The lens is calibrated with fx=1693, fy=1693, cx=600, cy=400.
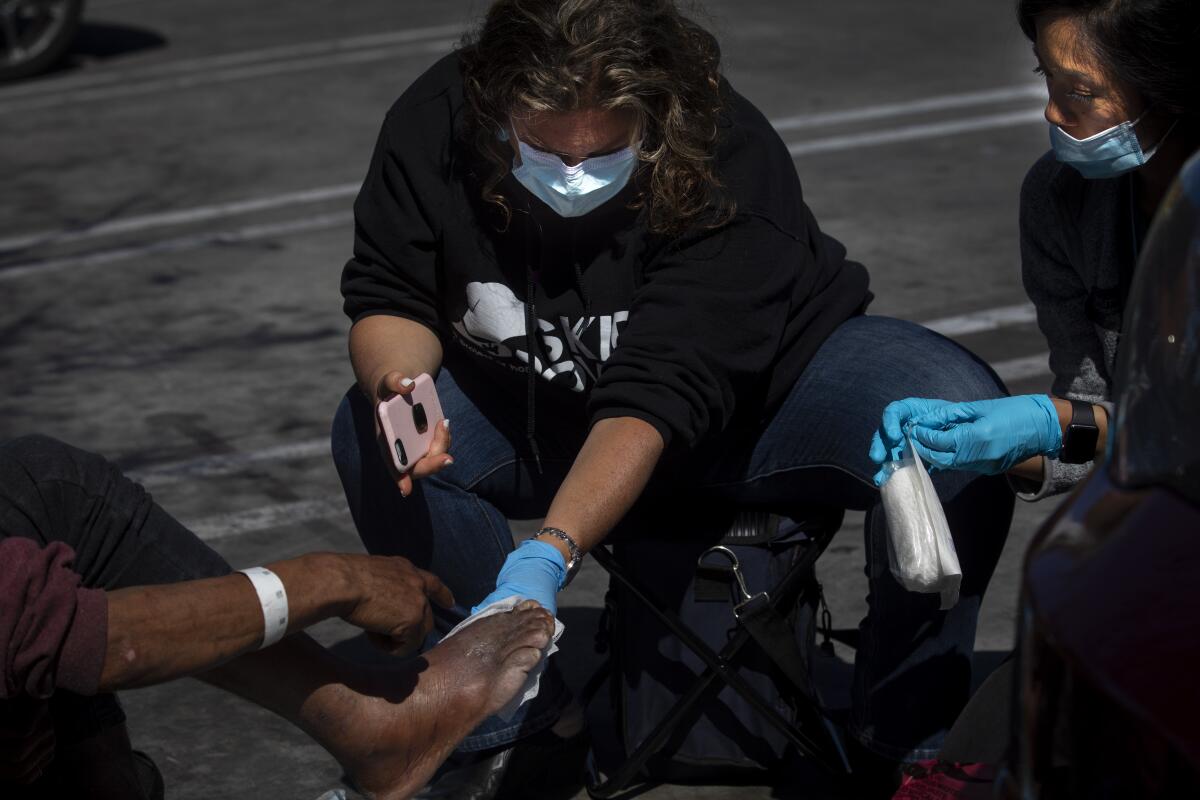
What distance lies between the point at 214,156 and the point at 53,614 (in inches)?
241

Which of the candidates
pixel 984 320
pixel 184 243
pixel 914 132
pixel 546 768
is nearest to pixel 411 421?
pixel 546 768

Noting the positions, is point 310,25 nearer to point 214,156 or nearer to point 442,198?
point 214,156

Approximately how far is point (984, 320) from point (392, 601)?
319cm

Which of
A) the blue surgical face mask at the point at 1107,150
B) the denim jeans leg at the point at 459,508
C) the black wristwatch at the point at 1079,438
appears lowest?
the denim jeans leg at the point at 459,508

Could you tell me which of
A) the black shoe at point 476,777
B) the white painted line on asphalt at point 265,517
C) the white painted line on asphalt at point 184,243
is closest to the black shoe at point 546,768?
the black shoe at point 476,777

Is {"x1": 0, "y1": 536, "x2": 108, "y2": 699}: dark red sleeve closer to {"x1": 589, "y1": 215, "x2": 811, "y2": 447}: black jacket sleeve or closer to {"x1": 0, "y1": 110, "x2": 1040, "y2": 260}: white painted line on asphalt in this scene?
{"x1": 589, "y1": 215, "x2": 811, "y2": 447}: black jacket sleeve

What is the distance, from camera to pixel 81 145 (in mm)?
8391

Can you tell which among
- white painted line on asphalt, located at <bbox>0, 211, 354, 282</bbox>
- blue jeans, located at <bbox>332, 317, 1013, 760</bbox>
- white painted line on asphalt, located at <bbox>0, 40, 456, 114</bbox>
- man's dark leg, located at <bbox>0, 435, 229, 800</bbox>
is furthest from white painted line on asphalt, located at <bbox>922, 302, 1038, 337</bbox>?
white painted line on asphalt, located at <bbox>0, 40, 456, 114</bbox>

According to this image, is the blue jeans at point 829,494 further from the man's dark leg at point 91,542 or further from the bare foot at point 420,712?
the man's dark leg at point 91,542

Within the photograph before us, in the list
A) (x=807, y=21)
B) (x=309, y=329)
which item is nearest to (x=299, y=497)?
(x=309, y=329)

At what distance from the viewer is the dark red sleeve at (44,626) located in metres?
2.17

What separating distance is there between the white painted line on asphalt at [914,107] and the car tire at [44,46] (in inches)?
178

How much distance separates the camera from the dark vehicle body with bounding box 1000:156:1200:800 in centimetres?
155

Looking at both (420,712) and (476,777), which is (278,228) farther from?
(420,712)
